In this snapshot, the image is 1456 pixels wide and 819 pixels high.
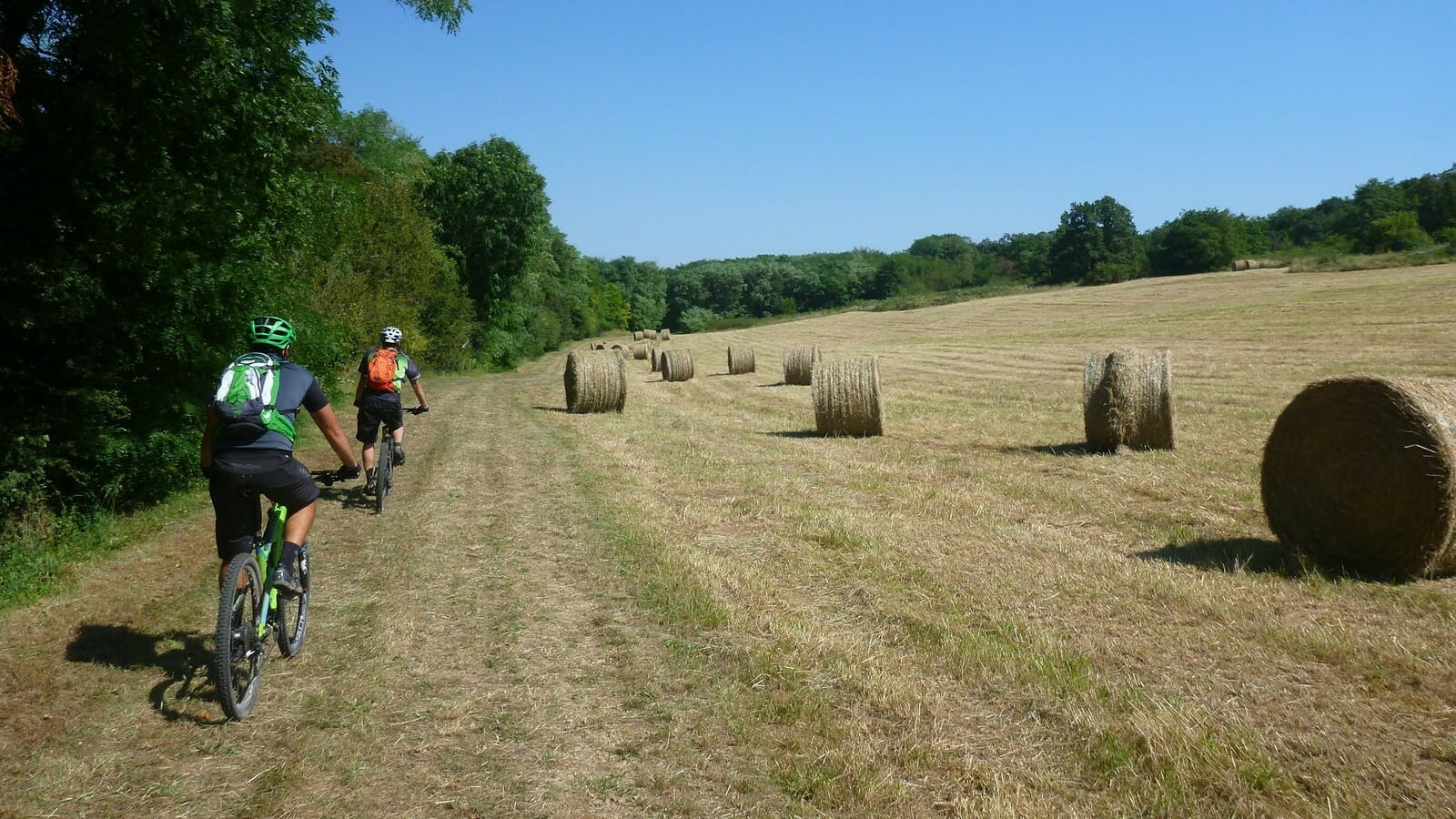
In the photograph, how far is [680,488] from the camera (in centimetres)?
1134

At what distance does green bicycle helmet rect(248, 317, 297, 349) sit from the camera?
19.3 ft

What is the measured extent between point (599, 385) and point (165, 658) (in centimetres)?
1397

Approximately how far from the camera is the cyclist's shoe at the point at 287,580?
575 cm

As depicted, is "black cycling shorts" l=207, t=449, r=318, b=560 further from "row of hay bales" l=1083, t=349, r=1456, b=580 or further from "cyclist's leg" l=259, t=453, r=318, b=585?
"row of hay bales" l=1083, t=349, r=1456, b=580

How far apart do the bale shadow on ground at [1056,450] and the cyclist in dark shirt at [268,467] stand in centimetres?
922

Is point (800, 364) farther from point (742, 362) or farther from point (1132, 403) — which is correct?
point (1132, 403)

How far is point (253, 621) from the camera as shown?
5609mm

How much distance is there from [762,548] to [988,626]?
8.53 ft

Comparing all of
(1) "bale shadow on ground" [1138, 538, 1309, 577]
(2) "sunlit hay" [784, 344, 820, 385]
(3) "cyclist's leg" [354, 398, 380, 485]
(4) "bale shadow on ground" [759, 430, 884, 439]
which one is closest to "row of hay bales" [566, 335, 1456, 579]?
(1) "bale shadow on ground" [1138, 538, 1309, 577]

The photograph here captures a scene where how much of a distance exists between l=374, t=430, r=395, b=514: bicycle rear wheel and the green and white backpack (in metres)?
5.13

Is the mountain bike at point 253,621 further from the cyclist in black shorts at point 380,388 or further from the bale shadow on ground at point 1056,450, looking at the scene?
the bale shadow on ground at point 1056,450

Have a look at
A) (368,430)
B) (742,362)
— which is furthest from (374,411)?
(742,362)

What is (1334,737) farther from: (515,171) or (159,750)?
(515,171)

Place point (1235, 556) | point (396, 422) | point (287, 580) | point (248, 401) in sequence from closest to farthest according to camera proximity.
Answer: point (248, 401) < point (287, 580) < point (1235, 556) < point (396, 422)
